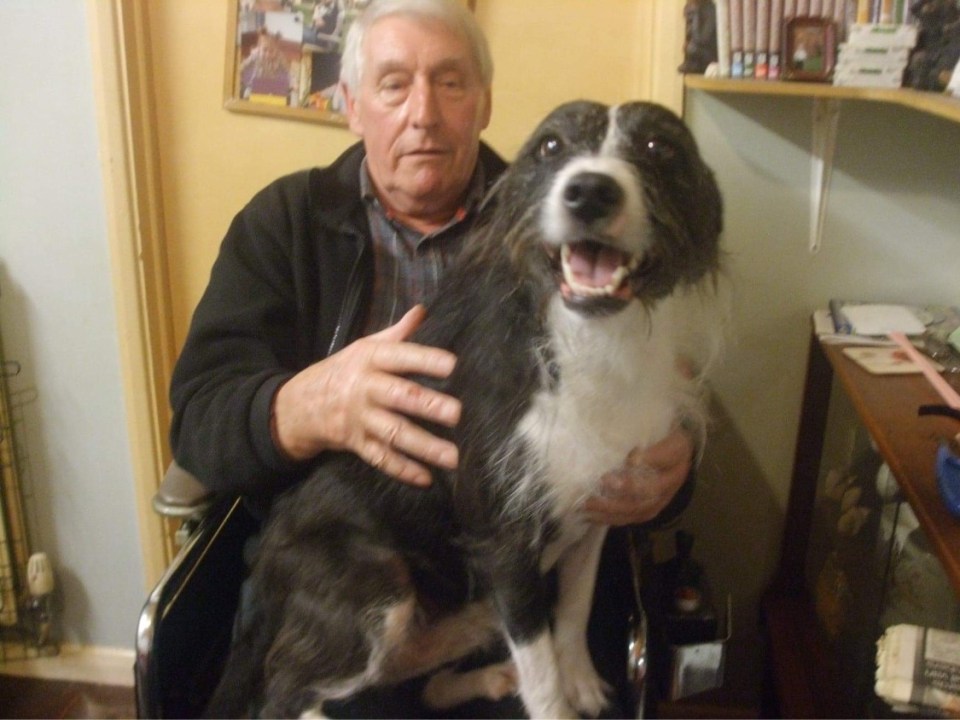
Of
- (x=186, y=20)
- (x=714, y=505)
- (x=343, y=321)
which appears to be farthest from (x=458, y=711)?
(x=186, y=20)

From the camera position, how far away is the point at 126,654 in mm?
2148

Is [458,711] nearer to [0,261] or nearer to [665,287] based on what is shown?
[665,287]

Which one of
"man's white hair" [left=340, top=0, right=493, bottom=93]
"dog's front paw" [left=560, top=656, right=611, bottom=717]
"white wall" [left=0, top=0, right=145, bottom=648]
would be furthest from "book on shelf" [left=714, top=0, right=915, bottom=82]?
"white wall" [left=0, top=0, right=145, bottom=648]

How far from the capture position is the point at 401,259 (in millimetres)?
1437

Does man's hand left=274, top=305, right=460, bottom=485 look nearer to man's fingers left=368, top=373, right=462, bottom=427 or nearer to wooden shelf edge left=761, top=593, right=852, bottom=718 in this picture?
man's fingers left=368, top=373, right=462, bottom=427

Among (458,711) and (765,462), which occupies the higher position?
(765,462)

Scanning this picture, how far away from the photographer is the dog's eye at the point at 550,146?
988mm

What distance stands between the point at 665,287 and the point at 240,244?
0.79 m

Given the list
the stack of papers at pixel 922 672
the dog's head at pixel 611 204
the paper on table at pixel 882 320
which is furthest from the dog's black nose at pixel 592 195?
the paper on table at pixel 882 320

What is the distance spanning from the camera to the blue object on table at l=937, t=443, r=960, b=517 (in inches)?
33.9

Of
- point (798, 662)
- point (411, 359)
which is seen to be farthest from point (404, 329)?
point (798, 662)

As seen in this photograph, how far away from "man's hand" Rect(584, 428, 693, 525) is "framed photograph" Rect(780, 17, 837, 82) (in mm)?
710

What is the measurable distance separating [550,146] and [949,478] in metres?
0.60

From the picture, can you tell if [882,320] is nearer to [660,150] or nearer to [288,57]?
[660,150]
